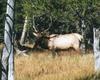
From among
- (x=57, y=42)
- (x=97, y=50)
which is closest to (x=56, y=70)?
(x=97, y=50)

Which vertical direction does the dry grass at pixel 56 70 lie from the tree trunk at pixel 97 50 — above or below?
below

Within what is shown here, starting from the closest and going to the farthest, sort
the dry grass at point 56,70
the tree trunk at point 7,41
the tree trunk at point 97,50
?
Answer: the tree trunk at point 7,41 → the dry grass at point 56,70 → the tree trunk at point 97,50

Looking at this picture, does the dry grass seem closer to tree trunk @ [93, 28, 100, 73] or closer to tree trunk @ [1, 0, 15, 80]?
tree trunk @ [93, 28, 100, 73]

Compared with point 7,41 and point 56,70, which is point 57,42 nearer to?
point 56,70

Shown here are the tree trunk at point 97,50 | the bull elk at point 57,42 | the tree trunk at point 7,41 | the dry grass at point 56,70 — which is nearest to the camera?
the tree trunk at point 7,41

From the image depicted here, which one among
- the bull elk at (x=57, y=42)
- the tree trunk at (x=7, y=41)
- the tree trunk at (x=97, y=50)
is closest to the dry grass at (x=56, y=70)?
the tree trunk at (x=97, y=50)

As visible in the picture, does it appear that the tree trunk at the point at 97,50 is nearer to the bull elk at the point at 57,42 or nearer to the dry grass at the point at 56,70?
the dry grass at the point at 56,70

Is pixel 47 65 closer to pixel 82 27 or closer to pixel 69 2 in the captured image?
pixel 69 2

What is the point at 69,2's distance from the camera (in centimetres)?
2106

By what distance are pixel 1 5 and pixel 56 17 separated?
27.4 feet

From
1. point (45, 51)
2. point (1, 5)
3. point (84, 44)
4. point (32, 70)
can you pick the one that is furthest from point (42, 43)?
point (32, 70)

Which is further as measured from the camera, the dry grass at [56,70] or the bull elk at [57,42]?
the bull elk at [57,42]

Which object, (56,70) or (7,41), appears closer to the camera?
(7,41)

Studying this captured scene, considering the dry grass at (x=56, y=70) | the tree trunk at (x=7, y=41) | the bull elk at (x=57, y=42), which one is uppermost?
the tree trunk at (x=7, y=41)
